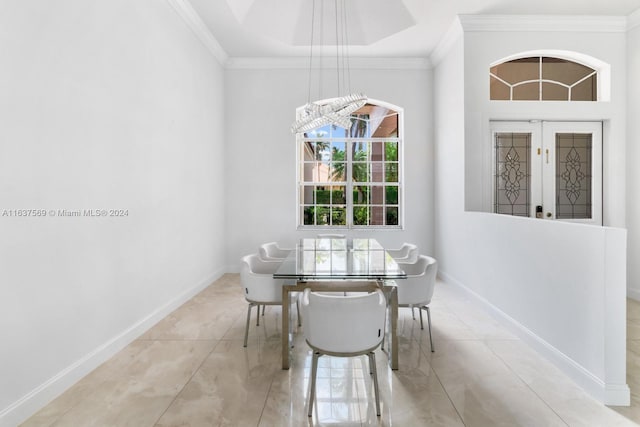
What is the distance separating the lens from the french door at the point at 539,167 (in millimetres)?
4848

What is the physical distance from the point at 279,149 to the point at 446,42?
3.15 m

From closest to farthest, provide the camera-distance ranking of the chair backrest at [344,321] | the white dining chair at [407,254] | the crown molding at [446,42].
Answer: the chair backrest at [344,321], the white dining chair at [407,254], the crown molding at [446,42]

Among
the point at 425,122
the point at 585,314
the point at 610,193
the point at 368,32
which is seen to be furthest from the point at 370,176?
the point at 585,314

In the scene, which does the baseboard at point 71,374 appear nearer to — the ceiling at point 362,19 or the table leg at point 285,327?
the table leg at point 285,327

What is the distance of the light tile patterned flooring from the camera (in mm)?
2092

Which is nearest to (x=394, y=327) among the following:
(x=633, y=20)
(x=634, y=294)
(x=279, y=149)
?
(x=634, y=294)

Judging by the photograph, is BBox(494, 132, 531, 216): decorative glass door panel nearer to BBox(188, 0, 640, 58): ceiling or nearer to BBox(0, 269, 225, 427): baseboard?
BBox(188, 0, 640, 58): ceiling

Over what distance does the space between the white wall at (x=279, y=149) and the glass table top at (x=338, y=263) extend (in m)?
2.13

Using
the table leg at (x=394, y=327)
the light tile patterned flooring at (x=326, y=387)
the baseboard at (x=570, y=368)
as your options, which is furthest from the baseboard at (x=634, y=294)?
the table leg at (x=394, y=327)

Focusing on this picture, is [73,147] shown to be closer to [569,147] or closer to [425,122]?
[425,122]

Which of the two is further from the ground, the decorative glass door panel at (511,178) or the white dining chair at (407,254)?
the decorative glass door panel at (511,178)

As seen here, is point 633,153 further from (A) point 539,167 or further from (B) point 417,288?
(B) point 417,288

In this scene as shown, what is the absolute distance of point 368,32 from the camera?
16.9ft

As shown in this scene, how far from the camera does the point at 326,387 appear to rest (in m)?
2.42
